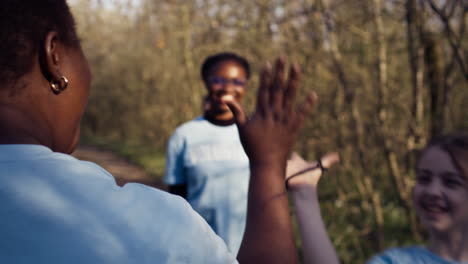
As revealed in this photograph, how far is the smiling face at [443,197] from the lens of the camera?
1.85m

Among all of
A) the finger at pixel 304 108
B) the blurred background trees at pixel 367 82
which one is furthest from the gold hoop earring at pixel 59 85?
the blurred background trees at pixel 367 82

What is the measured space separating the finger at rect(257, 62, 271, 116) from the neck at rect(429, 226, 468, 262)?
1.30 meters

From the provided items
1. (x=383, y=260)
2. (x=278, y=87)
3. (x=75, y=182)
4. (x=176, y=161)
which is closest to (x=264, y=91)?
(x=278, y=87)

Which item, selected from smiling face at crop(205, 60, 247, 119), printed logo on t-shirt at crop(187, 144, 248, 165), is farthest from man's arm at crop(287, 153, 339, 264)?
smiling face at crop(205, 60, 247, 119)

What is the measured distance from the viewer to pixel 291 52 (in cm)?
563

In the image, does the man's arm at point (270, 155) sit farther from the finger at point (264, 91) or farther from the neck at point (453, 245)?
the neck at point (453, 245)

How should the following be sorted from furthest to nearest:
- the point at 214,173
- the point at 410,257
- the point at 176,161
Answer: the point at 176,161 < the point at 214,173 < the point at 410,257

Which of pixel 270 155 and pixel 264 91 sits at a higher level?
pixel 264 91

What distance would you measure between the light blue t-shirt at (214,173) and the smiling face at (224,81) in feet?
0.65

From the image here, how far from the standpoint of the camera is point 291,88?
952 mm

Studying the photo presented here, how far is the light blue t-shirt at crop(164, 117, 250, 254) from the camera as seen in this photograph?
271cm

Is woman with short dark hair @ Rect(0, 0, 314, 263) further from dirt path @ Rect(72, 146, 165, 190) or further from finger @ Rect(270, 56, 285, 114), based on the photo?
dirt path @ Rect(72, 146, 165, 190)

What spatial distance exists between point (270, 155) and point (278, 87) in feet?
0.50

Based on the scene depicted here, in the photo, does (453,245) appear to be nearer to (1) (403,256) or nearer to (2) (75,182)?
(1) (403,256)
